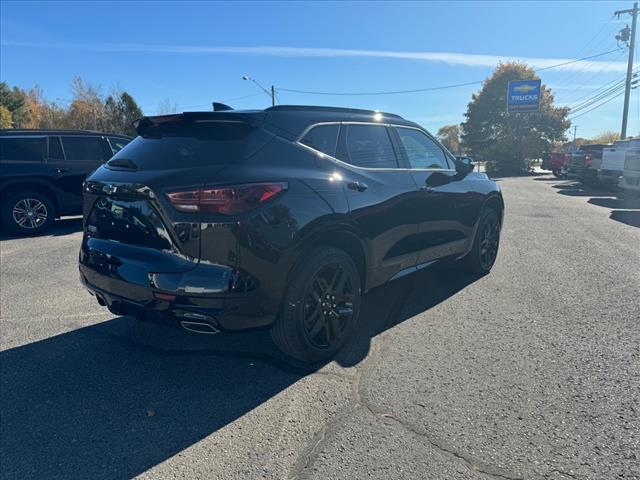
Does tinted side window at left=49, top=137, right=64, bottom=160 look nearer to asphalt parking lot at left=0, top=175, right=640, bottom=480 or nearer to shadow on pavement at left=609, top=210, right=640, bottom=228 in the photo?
asphalt parking lot at left=0, top=175, right=640, bottom=480

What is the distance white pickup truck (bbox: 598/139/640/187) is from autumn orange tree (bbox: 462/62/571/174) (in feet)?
73.1

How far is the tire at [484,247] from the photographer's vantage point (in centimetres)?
540

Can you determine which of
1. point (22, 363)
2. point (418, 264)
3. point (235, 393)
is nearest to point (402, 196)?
point (418, 264)

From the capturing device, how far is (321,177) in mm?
3201

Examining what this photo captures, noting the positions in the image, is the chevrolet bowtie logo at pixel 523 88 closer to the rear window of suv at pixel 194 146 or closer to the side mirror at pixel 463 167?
the side mirror at pixel 463 167

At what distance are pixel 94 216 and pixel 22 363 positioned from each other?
1.28 m

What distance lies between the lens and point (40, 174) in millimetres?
8156

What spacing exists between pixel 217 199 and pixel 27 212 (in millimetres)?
7177

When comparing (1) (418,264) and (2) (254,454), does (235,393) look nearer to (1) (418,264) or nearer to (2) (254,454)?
(2) (254,454)

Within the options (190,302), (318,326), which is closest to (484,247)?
(318,326)

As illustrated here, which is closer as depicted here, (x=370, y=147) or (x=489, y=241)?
(x=370, y=147)

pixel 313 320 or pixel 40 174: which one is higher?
pixel 40 174

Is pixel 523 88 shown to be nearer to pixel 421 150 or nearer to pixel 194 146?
pixel 421 150

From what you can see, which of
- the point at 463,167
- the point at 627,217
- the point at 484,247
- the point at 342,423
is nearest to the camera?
the point at 342,423
